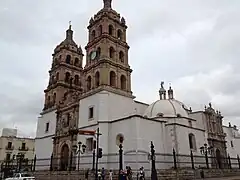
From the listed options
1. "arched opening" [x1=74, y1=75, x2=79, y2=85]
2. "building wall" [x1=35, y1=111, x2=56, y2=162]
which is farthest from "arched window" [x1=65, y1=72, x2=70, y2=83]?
"building wall" [x1=35, y1=111, x2=56, y2=162]

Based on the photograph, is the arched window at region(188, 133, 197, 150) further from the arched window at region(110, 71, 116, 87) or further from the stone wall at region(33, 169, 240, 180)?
the arched window at region(110, 71, 116, 87)

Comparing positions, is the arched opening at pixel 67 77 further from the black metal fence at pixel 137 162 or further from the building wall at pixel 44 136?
the black metal fence at pixel 137 162

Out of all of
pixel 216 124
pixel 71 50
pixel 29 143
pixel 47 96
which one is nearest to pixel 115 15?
pixel 71 50

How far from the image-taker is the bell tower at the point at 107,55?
31891 millimetres

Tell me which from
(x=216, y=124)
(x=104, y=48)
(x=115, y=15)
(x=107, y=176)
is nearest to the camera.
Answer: (x=107, y=176)

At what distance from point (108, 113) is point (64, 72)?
14.1 meters

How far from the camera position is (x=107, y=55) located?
3281 centimetres

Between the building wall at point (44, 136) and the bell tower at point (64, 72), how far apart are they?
5.21 feet

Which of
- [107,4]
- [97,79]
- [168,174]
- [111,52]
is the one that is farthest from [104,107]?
[107,4]

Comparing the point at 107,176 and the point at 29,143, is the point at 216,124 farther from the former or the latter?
the point at 29,143

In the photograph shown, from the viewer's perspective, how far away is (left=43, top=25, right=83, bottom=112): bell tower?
39.2m

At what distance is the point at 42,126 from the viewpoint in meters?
39.5

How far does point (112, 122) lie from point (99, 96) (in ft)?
11.8

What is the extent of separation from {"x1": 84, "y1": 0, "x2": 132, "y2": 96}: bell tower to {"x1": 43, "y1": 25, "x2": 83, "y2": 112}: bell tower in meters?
6.33
